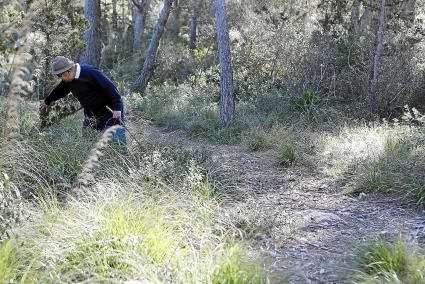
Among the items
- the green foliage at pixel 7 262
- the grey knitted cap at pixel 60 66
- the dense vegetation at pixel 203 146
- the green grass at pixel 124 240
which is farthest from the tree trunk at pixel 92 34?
the green foliage at pixel 7 262

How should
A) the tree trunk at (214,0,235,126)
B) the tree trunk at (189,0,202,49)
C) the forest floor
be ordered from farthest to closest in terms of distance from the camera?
1. the tree trunk at (189,0,202,49)
2. the tree trunk at (214,0,235,126)
3. the forest floor

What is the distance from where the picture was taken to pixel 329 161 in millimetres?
7156

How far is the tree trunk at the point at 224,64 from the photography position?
31.7 ft

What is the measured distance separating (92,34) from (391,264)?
37.6 ft

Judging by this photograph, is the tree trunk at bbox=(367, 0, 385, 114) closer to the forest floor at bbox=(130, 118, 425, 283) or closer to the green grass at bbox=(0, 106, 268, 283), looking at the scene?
the forest floor at bbox=(130, 118, 425, 283)

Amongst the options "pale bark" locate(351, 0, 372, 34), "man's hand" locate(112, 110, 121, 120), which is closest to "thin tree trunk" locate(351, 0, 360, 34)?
"pale bark" locate(351, 0, 372, 34)

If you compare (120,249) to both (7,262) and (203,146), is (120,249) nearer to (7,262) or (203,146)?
(7,262)

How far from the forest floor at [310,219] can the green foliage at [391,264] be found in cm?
13

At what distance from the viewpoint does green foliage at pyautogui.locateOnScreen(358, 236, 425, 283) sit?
3105mm

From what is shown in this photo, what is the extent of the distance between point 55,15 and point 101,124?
4.60m

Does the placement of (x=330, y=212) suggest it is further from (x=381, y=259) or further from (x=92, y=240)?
(x=92, y=240)

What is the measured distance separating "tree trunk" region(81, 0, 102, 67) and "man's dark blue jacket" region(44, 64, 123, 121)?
6.83m

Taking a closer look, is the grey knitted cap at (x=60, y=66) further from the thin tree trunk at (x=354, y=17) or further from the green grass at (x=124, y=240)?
the thin tree trunk at (x=354, y=17)

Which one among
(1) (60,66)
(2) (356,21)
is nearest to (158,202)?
(1) (60,66)
